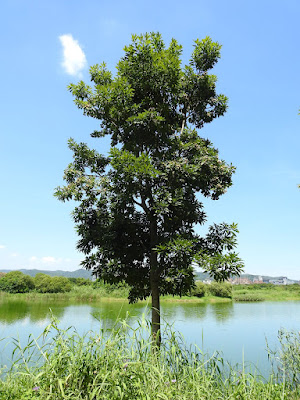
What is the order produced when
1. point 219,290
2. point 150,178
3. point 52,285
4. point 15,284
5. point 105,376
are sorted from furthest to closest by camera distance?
1. point 219,290
2. point 15,284
3. point 52,285
4. point 150,178
5. point 105,376

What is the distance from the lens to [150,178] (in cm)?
→ 828

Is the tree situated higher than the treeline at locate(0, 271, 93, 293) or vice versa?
the tree

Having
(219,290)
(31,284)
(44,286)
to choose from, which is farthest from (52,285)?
(219,290)

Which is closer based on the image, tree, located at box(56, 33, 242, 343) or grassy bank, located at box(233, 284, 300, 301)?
tree, located at box(56, 33, 242, 343)

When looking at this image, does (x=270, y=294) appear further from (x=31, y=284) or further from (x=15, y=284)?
(x=15, y=284)

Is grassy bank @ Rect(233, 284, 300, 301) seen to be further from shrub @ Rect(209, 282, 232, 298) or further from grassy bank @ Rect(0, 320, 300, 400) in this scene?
grassy bank @ Rect(0, 320, 300, 400)

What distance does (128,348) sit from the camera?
13.5 feet

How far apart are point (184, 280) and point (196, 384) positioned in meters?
4.83

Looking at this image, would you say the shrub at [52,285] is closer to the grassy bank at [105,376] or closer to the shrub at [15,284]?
the shrub at [15,284]

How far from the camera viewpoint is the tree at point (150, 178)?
8.41 m

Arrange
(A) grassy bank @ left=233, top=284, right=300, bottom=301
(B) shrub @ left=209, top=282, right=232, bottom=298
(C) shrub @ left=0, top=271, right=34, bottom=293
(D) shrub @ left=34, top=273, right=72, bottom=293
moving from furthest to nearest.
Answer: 1. (A) grassy bank @ left=233, top=284, right=300, bottom=301
2. (B) shrub @ left=209, top=282, right=232, bottom=298
3. (C) shrub @ left=0, top=271, right=34, bottom=293
4. (D) shrub @ left=34, top=273, right=72, bottom=293

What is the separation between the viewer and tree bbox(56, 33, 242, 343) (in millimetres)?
8406

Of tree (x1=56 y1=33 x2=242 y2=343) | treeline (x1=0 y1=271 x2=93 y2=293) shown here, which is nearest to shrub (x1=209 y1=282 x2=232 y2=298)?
treeline (x1=0 y1=271 x2=93 y2=293)

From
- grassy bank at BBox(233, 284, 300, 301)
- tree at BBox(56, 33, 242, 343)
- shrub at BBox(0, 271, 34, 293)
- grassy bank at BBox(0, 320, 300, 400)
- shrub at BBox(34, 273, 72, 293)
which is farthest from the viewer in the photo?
grassy bank at BBox(233, 284, 300, 301)
